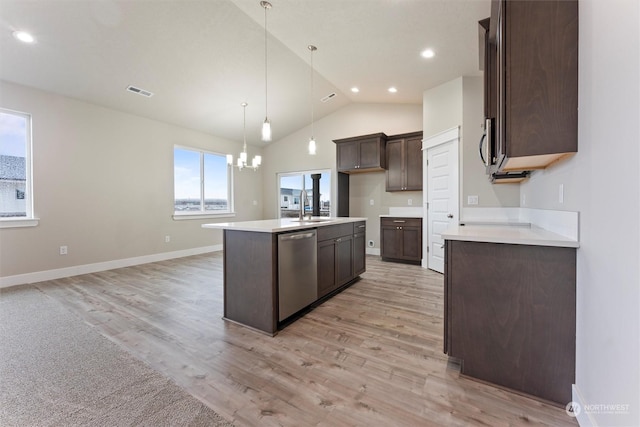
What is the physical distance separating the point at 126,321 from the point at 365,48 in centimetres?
418

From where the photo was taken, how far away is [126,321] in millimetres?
2566

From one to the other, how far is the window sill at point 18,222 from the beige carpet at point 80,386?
198cm

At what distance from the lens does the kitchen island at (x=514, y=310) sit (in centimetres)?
144

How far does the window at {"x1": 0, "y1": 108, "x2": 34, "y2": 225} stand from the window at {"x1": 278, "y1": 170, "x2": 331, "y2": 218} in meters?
4.45

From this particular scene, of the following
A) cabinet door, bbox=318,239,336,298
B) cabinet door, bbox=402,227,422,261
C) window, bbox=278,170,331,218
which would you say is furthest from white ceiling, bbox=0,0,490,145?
cabinet door, bbox=318,239,336,298

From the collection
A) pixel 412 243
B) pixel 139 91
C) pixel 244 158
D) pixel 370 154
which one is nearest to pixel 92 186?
pixel 139 91

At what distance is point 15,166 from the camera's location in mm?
3732

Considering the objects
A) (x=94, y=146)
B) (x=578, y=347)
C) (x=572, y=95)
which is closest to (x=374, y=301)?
(x=578, y=347)

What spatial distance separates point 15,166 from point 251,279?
4111 millimetres

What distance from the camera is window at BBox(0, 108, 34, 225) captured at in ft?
12.0

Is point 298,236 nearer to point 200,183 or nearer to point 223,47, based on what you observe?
point 223,47

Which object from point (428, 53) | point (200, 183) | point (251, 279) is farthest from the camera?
point (200, 183)

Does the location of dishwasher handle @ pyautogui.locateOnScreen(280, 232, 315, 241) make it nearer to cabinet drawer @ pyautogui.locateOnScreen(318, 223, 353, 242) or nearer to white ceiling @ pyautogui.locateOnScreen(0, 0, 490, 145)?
cabinet drawer @ pyautogui.locateOnScreen(318, 223, 353, 242)

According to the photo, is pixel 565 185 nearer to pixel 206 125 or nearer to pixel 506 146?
pixel 506 146
